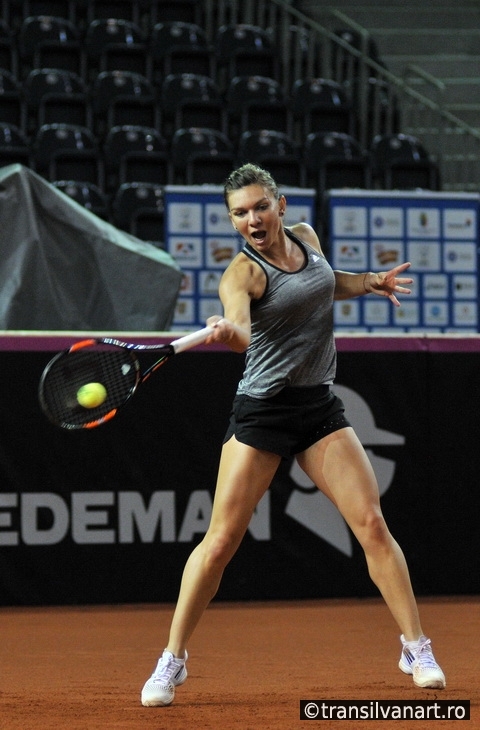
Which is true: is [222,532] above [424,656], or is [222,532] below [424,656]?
above

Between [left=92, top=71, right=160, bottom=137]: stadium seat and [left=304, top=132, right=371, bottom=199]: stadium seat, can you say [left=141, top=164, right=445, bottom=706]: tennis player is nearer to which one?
[left=304, top=132, right=371, bottom=199]: stadium seat

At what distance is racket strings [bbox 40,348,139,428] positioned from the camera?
150 inches

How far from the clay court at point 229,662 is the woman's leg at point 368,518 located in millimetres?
331

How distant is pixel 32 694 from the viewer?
4.22m

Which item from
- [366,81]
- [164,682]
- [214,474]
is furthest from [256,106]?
[164,682]

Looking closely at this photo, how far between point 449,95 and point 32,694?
11.8 m

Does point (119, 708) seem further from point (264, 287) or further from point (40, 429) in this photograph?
point (40, 429)

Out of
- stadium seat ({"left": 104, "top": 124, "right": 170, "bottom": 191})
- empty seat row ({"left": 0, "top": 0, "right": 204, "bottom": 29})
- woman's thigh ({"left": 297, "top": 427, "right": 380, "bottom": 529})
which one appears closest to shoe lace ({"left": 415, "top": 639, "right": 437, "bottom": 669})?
woman's thigh ({"left": 297, "top": 427, "right": 380, "bottom": 529})

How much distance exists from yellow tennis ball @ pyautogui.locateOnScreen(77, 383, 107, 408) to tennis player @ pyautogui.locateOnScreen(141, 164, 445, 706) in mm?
550

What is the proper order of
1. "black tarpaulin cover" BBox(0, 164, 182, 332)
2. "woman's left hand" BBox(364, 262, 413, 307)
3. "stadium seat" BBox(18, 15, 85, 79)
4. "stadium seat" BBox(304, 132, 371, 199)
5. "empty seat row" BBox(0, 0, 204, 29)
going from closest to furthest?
"woman's left hand" BBox(364, 262, 413, 307), "black tarpaulin cover" BBox(0, 164, 182, 332), "stadium seat" BBox(304, 132, 371, 199), "stadium seat" BBox(18, 15, 85, 79), "empty seat row" BBox(0, 0, 204, 29)

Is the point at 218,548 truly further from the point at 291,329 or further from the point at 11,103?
the point at 11,103

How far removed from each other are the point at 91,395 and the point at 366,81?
10304 millimetres

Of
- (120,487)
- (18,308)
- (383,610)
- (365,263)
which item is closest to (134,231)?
(365,263)

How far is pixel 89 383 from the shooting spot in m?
3.87
